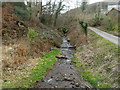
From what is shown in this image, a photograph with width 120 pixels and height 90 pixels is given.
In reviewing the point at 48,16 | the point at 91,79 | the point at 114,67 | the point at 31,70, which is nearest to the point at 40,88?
the point at 31,70

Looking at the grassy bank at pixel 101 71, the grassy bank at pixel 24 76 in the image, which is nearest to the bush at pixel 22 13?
the grassy bank at pixel 24 76

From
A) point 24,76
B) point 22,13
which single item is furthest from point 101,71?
point 22,13

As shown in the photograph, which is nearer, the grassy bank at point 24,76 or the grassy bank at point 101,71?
the grassy bank at point 24,76

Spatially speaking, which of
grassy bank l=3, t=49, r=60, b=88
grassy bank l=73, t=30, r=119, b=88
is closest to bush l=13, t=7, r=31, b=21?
grassy bank l=3, t=49, r=60, b=88

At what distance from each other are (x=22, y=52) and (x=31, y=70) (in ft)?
9.37

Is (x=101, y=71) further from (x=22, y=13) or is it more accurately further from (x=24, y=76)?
(x=22, y=13)

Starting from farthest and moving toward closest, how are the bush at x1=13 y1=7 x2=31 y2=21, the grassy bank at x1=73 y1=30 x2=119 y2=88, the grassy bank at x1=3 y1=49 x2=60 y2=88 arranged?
the bush at x1=13 y1=7 x2=31 y2=21, the grassy bank at x1=73 y1=30 x2=119 y2=88, the grassy bank at x1=3 y1=49 x2=60 y2=88

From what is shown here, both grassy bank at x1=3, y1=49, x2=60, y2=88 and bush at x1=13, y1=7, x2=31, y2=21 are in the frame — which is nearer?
grassy bank at x1=3, y1=49, x2=60, y2=88

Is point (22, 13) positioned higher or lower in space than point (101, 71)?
higher

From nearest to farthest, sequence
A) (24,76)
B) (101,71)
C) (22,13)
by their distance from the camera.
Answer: (24,76) < (101,71) < (22,13)

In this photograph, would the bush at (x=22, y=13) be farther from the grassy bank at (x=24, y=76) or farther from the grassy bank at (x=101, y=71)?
the grassy bank at (x=101, y=71)

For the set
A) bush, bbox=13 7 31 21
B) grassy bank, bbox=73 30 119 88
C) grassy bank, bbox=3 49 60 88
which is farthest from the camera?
bush, bbox=13 7 31 21

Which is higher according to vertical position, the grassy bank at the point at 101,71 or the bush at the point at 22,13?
the bush at the point at 22,13

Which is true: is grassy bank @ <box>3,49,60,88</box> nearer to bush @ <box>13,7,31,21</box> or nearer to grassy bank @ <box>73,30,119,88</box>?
grassy bank @ <box>73,30,119,88</box>
